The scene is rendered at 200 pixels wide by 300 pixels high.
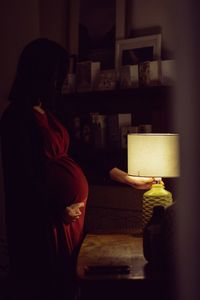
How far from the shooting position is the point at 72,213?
188 centimetres

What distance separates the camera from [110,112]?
9.28 ft

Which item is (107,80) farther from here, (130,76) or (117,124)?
(117,124)

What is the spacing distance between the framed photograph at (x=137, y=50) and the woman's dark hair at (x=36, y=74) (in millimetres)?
729

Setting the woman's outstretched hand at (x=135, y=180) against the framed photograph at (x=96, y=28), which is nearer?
the woman's outstretched hand at (x=135, y=180)

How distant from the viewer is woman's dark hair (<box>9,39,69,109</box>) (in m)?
1.91

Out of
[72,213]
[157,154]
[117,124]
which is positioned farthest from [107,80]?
[72,213]

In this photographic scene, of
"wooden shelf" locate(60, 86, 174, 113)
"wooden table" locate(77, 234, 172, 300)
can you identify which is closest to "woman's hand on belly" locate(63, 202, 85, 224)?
"wooden table" locate(77, 234, 172, 300)

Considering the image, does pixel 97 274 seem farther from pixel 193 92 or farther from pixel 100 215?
pixel 100 215

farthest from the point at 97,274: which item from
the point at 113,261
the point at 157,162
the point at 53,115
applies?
the point at 53,115

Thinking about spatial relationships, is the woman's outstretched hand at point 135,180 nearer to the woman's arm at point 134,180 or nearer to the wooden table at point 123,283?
the woman's arm at point 134,180

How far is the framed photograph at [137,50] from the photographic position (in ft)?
8.38

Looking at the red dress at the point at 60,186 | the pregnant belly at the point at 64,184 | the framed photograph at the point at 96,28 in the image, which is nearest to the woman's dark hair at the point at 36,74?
the red dress at the point at 60,186

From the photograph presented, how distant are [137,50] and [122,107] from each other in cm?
39

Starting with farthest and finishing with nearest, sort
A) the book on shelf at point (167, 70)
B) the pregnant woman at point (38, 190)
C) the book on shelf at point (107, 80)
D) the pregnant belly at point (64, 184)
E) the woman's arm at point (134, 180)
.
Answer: the book on shelf at point (107, 80) < the book on shelf at point (167, 70) < the woman's arm at point (134, 180) < the pregnant belly at point (64, 184) < the pregnant woman at point (38, 190)
